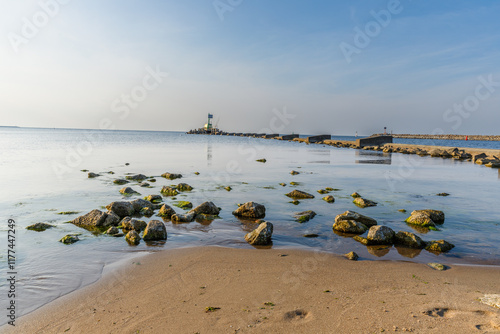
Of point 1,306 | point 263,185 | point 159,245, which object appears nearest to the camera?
point 1,306

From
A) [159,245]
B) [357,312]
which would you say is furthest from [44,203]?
[357,312]

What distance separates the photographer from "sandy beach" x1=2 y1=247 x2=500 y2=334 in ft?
15.0

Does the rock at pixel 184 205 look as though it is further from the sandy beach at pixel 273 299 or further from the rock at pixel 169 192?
the sandy beach at pixel 273 299

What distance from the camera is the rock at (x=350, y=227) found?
390 inches

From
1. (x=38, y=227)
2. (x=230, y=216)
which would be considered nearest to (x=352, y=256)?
(x=230, y=216)

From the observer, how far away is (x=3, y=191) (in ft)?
53.0

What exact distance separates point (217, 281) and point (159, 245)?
2.99 metres

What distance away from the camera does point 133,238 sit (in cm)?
876

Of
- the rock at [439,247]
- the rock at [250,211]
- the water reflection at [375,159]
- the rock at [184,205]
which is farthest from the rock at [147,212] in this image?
the water reflection at [375,159]

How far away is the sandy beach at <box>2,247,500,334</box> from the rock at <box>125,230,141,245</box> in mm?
1224

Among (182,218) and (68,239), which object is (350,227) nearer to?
(182,218)

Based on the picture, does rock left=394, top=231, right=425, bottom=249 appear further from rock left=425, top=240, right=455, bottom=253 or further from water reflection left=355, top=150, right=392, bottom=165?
water reflection left=355, top=150, right=392, bottom=165

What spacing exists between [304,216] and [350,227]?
1994 millimetres

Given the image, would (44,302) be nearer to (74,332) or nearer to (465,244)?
(74,332)
